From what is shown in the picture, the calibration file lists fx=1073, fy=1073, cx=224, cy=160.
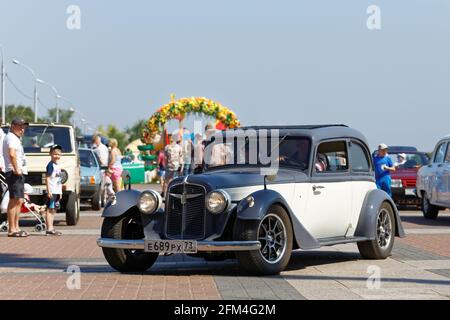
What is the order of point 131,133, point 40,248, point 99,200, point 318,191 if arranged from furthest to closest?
point 131,133 → point 99,200 → point 40,248 → point 318,191

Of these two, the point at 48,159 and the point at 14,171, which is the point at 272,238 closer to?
the point at 14,171

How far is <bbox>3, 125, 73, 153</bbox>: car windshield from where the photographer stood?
68.6 ft

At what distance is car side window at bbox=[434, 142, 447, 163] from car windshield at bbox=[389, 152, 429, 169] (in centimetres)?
530

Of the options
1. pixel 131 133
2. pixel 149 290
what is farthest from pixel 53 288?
pixel 131 133

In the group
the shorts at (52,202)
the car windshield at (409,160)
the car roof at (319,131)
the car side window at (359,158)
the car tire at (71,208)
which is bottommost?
the car tire at (71,208)

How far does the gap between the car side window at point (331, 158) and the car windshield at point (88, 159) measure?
14802 millimetres

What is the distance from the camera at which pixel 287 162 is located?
41.2 ft

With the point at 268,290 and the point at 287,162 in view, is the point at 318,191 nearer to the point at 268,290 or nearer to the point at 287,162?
the point at 287,162

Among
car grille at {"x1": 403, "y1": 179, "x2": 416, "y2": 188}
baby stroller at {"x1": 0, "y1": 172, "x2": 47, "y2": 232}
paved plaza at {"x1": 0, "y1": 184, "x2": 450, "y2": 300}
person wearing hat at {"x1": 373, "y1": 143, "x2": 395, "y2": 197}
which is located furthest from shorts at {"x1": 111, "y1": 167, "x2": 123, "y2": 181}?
paved plaza at {"x1": 0, "y1": 184, "x2": 450, "y2": 300}

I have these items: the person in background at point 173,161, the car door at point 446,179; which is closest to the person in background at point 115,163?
the person in background at point 173,161

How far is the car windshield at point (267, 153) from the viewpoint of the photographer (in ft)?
41.2

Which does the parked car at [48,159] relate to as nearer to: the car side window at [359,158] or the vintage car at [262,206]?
the car side window at [359,158]

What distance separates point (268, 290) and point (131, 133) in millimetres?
143689
